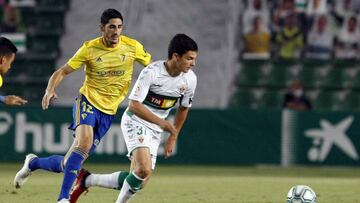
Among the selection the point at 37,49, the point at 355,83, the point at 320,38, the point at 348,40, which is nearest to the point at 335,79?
the point at 355,83

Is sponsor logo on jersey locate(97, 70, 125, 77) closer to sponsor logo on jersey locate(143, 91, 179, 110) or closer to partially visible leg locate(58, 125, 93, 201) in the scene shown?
partially visible leg locate(58, 125, 93, 201)

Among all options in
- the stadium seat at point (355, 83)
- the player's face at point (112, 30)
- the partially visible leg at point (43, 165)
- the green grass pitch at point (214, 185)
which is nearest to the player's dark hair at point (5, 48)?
the player's face at point (112, 30)

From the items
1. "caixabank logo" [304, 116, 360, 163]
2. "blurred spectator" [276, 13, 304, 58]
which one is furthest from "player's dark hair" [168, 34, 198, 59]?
"blurred spectator" [276, 13, 304, 58]

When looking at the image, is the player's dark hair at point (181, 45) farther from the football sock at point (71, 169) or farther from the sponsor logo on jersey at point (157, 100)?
the football sock at point (71, 169)

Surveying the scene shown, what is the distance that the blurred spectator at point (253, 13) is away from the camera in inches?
789

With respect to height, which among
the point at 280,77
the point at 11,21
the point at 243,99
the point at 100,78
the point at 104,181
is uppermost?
the point at 100,78

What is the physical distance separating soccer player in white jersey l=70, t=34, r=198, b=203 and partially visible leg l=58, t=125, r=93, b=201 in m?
0.27

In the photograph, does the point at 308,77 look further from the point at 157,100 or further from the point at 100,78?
the point at 157,100

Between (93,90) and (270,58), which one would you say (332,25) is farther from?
(93,90)

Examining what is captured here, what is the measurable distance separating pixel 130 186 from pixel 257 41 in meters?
11.6

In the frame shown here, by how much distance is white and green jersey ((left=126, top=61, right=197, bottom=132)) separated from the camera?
29.4 feet

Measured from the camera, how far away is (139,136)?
Answer: 900cm

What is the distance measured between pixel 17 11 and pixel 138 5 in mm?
2830

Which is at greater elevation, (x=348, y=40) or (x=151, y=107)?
(x=151, y=107)
